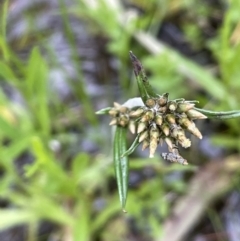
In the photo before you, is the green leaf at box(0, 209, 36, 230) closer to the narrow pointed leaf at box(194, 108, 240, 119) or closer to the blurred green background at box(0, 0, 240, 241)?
the blurred green background at box(0, 0, 240, 241)

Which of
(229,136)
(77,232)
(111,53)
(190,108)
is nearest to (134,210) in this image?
(77,232)

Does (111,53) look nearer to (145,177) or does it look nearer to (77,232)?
(145,177)

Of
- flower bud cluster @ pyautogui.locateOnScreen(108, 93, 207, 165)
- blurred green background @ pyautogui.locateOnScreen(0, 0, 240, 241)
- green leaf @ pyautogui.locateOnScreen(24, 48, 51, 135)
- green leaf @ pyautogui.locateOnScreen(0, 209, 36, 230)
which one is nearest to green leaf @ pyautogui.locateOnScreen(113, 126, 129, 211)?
flower bud cluster @ pyautogui.locateOnScreen(108, 93, 207, 165)

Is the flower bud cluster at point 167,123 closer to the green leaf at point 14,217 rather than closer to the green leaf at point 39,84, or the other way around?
the green leaf at point 39,84

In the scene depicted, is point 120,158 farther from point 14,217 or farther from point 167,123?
point 14,217

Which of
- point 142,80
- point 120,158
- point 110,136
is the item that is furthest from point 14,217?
point 142,80

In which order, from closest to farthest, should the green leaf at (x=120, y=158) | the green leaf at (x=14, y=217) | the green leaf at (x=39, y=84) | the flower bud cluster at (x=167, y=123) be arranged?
the flower bud cluster at (x=167, y=123), the green leaf at (x=120, y=158), the green leaf at (x=39, y=84), the green leaf at (x=14, y=217)

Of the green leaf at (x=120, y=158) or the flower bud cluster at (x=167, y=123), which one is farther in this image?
the green leaf at (x=120, y=158)

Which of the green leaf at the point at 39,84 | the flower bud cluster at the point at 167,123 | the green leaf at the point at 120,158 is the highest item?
the green leaf at the point at 39,84

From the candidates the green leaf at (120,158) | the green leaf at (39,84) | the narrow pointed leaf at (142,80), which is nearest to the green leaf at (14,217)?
the green leaf at (39,84)
